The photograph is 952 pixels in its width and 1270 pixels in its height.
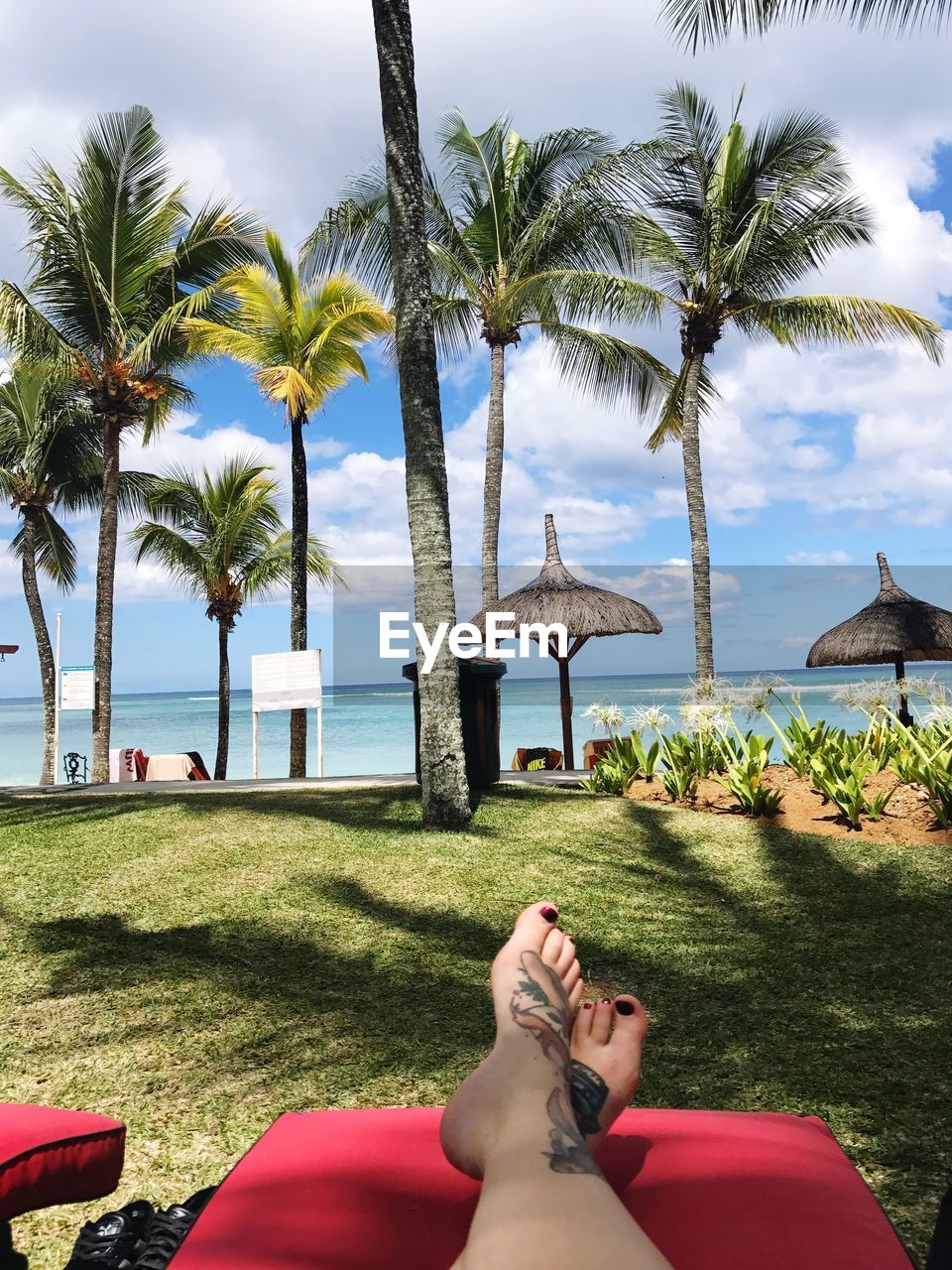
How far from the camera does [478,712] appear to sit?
7.34 m

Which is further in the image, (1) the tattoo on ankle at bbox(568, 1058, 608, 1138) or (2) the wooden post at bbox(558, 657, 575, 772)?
(2) the wooden post at bbox(558, 657, 575, 772)

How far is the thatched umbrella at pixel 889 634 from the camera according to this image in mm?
10703

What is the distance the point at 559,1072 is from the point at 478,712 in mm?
5948

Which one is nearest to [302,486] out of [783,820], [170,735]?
[783,820]

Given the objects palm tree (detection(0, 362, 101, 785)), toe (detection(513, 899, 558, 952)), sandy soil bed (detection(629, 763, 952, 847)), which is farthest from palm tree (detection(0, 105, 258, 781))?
toe (detection(513, 899, 558, 952))

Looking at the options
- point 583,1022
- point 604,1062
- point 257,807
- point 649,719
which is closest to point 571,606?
point 649,719

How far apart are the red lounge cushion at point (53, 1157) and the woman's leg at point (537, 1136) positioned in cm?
60

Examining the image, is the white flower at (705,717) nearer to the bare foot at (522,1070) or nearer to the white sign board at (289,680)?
the white sign board at (289,680)

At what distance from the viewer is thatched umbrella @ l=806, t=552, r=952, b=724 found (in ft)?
35.1

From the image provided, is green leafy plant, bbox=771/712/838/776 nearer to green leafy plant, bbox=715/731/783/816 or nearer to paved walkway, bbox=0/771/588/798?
green leafy plant, bbox=715/731/783/816

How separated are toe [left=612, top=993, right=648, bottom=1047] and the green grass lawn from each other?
2.62ft

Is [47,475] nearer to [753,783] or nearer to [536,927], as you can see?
[753,783]

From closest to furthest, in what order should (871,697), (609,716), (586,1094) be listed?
(586,1094)
(871,697)
(609,716)

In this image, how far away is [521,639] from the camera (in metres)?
11.8
